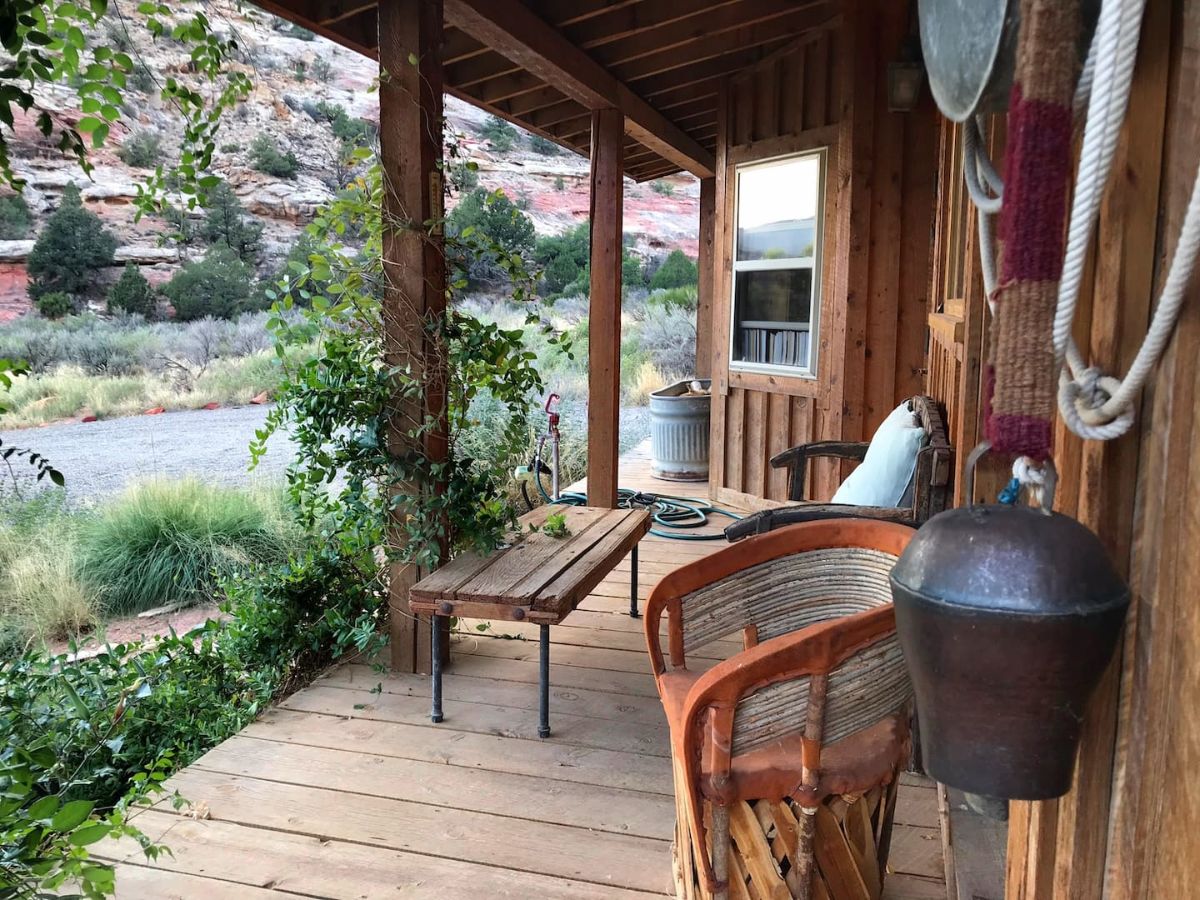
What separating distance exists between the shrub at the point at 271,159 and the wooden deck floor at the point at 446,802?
1969 cm

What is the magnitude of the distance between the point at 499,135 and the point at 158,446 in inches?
739

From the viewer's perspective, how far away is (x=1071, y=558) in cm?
73

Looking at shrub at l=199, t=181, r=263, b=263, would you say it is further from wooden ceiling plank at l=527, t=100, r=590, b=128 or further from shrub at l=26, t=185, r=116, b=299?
wooden ceiling plank at l=527, t=100, r=590, b=128

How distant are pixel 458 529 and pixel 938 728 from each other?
2583 mm

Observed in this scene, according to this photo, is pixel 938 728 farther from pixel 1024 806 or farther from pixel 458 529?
pixel 458 529

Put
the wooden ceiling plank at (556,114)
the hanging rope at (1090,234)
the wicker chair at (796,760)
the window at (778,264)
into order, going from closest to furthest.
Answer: the hanging rope at (1090,234)
the wicker chair at (796,760)
the window at (778,264)
the wooden ceiling plank at (556,114)

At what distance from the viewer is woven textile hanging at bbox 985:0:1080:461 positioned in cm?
73

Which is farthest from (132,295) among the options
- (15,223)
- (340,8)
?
(340,8)

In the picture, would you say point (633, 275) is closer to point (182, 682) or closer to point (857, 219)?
point (857, 219)

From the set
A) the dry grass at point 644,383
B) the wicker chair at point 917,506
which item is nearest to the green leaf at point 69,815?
the wicker chair at point 917,506

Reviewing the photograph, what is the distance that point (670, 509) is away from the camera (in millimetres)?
5762

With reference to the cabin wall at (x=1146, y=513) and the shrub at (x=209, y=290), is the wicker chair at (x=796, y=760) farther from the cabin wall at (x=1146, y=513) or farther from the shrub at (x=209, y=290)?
the shrub at (x=209, y=290)

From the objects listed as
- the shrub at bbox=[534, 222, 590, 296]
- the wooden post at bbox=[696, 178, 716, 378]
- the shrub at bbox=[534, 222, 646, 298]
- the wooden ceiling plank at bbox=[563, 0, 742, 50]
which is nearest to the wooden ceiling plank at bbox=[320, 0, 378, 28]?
the wooden ceiling plank at bbox=[563, 0, 742, 50]

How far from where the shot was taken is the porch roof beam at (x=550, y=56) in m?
3.26
